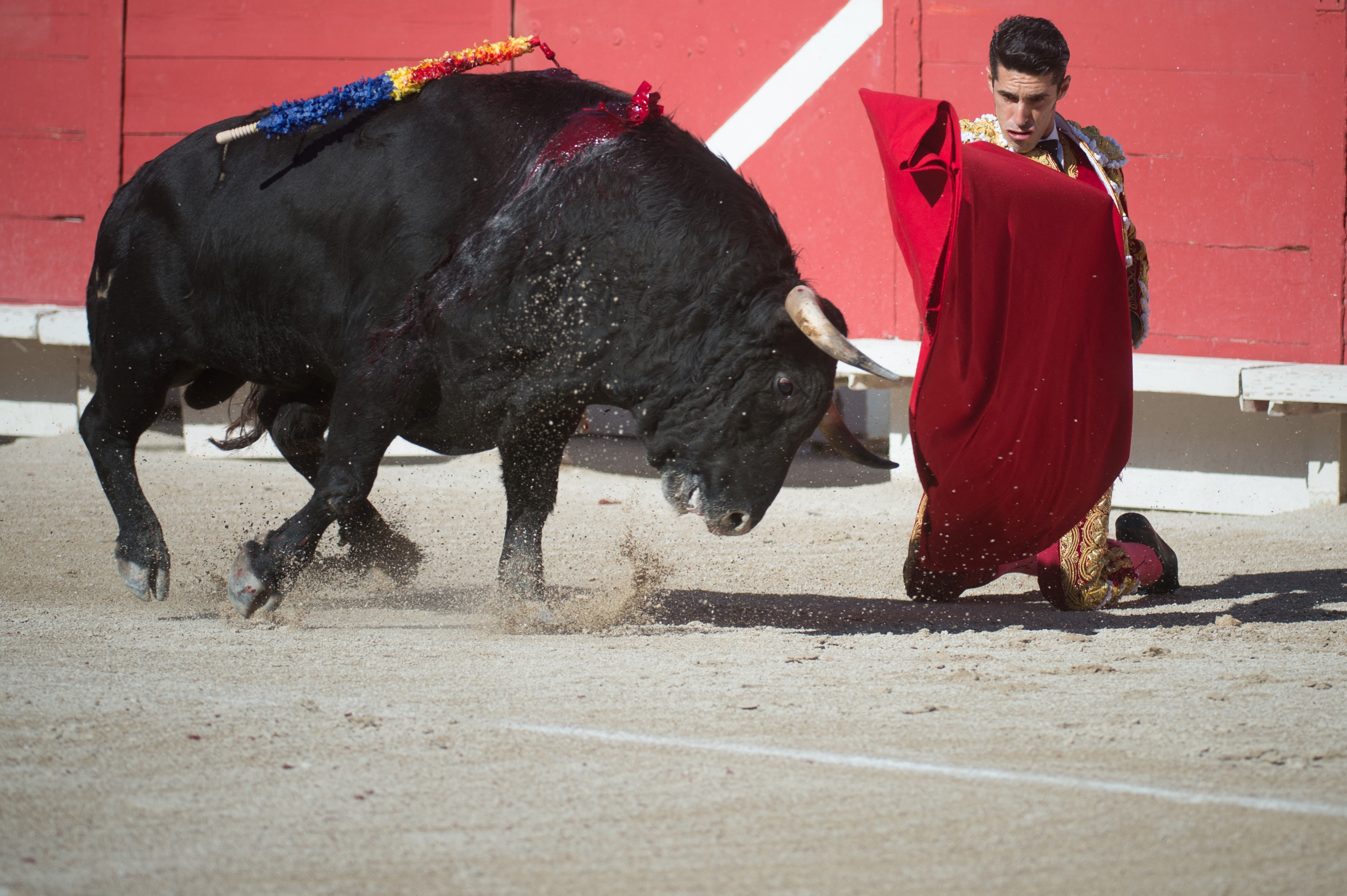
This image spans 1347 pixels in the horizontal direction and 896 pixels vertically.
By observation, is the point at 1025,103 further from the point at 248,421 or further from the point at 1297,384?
the point at 248,421

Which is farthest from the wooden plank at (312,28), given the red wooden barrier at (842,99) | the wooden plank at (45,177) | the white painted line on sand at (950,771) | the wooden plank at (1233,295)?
the white painted line on sand at (950,771)

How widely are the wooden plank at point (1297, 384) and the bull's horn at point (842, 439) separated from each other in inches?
97.5

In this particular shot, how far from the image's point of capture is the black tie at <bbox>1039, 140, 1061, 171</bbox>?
12.8 feet

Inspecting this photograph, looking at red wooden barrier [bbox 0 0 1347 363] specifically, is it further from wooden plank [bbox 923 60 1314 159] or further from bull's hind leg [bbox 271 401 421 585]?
bull's hind leg [bbox 271 401 421 585]

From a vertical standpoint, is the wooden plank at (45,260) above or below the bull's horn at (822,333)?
above

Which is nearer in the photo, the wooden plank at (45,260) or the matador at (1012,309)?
the matador at (1012,309)

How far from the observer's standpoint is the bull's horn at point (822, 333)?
3.27 metres

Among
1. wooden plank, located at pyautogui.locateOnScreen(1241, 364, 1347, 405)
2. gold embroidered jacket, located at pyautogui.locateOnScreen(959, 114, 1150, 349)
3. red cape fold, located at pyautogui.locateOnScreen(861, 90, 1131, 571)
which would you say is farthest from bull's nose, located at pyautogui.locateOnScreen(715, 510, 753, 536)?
wooden plank, located at pyautogui.locateOnScreen(1241, 364, 1347, 405)

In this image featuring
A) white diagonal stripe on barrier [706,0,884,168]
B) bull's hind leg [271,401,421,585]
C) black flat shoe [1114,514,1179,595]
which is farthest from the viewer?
white diagonal stripe on barrier [706,0,884,168]

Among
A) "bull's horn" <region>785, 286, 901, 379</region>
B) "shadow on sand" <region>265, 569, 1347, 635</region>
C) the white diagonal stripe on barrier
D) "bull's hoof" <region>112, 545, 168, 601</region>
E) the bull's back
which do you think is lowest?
"shadow on sand" <region>265, 569, 1347, 635</region>

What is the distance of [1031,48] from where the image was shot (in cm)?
352

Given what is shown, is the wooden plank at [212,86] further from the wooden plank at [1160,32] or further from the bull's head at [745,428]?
the bull's head at [745,428]

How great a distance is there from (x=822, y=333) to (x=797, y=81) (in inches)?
138

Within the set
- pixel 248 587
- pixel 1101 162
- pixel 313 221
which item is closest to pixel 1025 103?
pixel 1101 162
